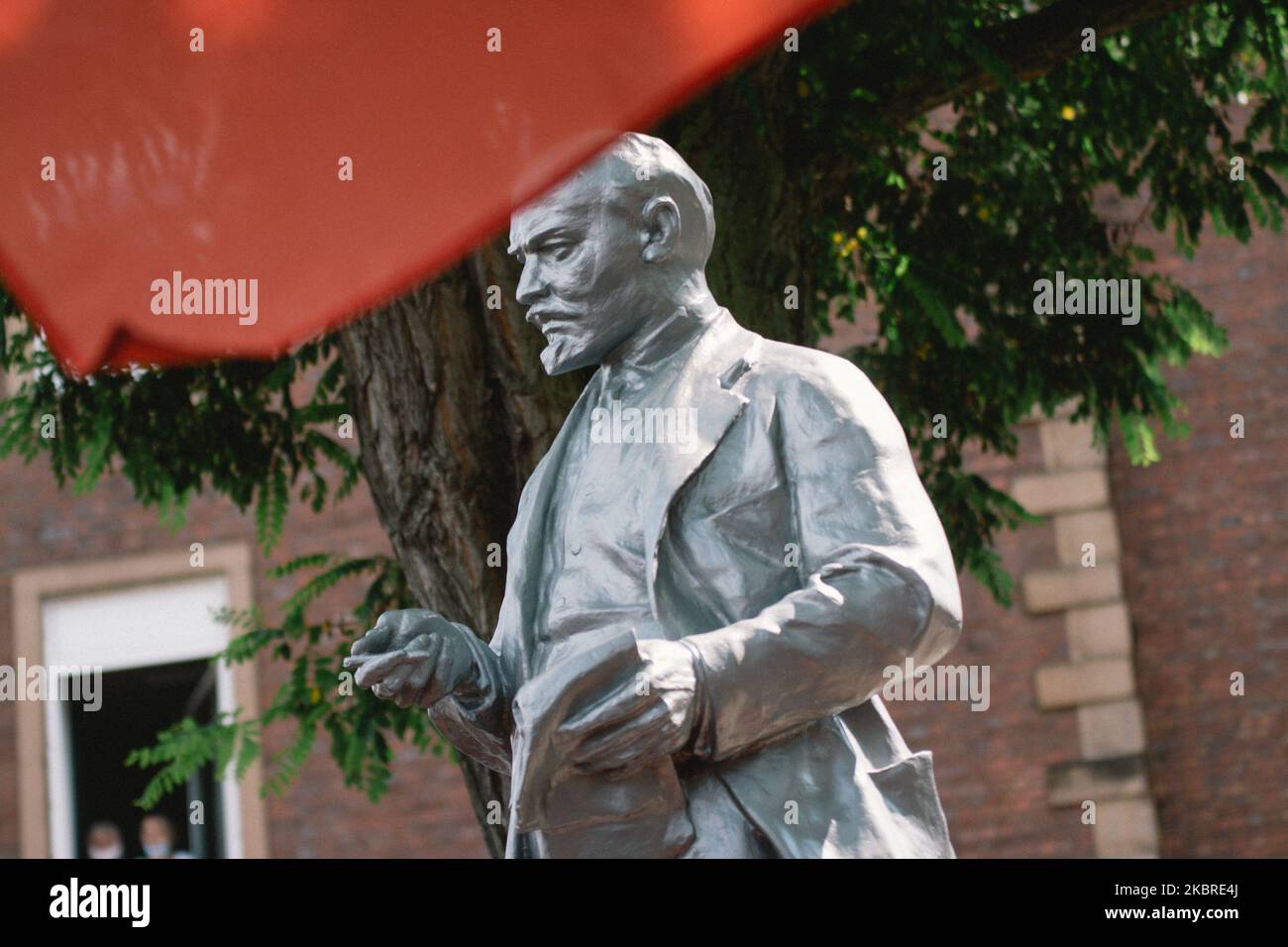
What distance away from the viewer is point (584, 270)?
3.00m

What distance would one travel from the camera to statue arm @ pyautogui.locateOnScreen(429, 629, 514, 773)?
2910mm

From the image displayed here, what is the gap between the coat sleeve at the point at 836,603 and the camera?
2.63 meters

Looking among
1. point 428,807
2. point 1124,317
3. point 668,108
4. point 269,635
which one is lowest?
point 428,807

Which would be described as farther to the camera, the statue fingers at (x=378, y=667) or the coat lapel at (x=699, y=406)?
the coat lapel at (x=699, y=406)

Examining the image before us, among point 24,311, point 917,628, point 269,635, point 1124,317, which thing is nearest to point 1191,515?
point 1124,317

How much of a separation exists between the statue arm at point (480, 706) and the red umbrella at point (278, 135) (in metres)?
2.35

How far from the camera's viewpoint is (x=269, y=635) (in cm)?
665

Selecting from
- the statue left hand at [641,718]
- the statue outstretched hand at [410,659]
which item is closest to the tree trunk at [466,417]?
the statue outstretched hand at [410,659]

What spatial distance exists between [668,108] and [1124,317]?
76.8 inches

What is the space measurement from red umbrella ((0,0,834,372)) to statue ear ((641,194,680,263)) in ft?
7.20

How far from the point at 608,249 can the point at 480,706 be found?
0.71 metres

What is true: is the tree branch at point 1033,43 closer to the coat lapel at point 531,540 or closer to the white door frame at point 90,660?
the coat lapel at point 531,540

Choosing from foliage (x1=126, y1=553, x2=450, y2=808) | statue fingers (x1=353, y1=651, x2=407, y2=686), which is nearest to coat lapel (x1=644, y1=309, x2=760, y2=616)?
statue fingers (x1=353, y1=651, x2=407, y2=686)
